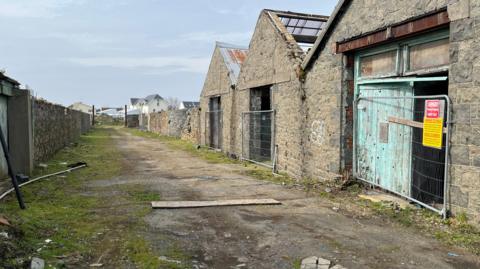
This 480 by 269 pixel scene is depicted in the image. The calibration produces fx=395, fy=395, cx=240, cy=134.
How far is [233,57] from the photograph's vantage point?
18094 mm

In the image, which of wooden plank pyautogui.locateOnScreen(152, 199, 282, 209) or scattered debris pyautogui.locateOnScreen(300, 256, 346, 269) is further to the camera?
wooden plank pyautogui.locateOnScreen(152, 199, 282, 209)

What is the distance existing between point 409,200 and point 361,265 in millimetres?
3147

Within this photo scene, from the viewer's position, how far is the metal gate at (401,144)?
6469 millimetres

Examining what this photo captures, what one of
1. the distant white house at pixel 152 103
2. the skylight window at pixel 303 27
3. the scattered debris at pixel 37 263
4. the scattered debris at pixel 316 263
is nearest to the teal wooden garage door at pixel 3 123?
the scattered debris at pixel 37 263

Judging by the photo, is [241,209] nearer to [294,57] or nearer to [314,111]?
[314,111]

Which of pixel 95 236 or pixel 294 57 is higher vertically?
pixel 294 57

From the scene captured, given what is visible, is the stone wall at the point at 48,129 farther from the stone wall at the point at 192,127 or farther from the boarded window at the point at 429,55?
the boarded window at the point at 429,55

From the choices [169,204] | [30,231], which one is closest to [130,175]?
[169,204]

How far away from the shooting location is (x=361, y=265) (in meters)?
4.39

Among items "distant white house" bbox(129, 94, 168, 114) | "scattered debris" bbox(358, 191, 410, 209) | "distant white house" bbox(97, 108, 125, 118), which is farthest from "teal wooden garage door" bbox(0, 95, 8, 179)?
"distant white house" bbox(129, 94, 168, 114)

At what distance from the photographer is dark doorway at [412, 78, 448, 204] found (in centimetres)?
676

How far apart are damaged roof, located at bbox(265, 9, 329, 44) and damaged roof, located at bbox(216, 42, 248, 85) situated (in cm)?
327

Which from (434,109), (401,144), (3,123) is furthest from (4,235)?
(401,144)

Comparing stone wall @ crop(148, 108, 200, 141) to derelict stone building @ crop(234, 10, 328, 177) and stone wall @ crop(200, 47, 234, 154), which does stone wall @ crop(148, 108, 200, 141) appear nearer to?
stone wall @ crop(200, 47, 234, 154)
